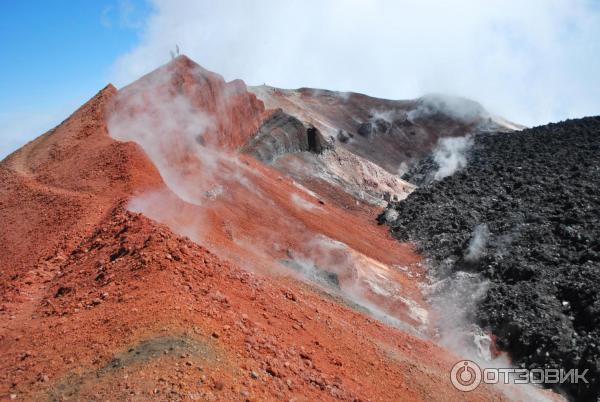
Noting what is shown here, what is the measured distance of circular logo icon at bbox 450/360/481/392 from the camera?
→ 12546 millimetres

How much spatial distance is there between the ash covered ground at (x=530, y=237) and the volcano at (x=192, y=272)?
2045 mm

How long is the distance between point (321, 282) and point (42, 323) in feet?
31.6

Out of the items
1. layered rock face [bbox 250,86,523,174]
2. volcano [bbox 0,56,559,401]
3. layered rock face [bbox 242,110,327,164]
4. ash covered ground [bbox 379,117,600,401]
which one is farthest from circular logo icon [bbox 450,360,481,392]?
layered rock face [bbox 250,86,523,174]

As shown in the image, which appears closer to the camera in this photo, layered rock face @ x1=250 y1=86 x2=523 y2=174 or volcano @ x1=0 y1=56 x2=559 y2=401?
volcano @ x1=0 y1=56 x2=559 y2=401

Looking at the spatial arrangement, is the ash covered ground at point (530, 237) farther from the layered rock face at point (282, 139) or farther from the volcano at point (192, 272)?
the layered rock face at point (282, 139)

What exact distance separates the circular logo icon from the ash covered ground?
321 cm

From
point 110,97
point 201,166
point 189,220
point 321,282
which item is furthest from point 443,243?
point 110,97

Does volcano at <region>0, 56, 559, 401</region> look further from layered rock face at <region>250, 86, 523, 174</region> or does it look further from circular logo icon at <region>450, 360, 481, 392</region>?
layered rock face at <region>250, 86, 523, 174</region>

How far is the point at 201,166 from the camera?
22.2 m

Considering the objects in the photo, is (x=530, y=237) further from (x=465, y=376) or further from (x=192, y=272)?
(x=192, y=272)

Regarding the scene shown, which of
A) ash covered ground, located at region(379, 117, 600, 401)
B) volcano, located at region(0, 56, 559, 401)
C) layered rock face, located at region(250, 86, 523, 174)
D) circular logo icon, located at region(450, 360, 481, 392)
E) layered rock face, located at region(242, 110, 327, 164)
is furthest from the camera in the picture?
layered rock face, located at region(250, 86, 523, 174)

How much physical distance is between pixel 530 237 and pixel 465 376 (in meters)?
13.7

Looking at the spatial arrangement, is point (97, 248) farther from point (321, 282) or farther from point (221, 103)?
point (221, 103)

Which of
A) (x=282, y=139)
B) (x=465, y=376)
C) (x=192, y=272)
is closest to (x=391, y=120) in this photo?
(x=282, y=139)
